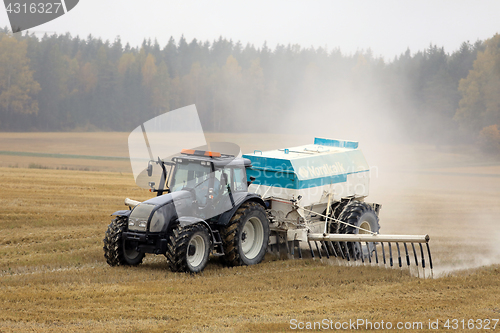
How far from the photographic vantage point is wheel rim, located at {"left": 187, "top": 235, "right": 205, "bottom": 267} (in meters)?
10.1

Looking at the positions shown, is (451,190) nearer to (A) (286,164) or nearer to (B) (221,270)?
(A) (286,164)

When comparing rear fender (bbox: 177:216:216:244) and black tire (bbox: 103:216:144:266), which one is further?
black tire (bbox: 103:216:144:266)

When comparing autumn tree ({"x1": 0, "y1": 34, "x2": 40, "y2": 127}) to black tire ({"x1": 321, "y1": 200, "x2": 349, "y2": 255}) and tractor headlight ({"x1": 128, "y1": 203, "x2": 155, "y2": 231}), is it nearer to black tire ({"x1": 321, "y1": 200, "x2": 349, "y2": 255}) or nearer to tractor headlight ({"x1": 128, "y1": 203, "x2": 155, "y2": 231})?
black tire ({"x1": 321, "y1": 200, "x2": 349, "y2": 255})

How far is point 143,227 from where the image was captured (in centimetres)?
987


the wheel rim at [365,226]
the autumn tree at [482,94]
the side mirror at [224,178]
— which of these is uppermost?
the autumn tree at [482,94]

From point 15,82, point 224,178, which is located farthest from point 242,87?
point 224,178

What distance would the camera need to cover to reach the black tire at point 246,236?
34.7ft

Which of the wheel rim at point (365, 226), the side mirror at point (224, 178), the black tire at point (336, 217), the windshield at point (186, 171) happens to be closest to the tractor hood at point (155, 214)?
the windshield at point (186, 171)

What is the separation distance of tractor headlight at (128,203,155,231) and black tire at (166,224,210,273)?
54 cm

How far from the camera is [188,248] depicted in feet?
32.7

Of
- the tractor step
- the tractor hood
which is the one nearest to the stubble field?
the tractor step

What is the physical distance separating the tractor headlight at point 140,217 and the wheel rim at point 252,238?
2.19m

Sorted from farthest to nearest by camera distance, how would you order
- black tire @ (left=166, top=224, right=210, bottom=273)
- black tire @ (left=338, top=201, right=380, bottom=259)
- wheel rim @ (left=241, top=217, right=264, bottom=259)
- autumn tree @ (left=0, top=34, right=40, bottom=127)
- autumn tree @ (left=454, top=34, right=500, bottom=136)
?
autumn tree @ (left=0, top=34, right=40, bottom=127) < autumn tree @ (left=454, top=34, right=500, bottom=136) < black tire @ (left=338, top=201, right=380, bottom=259) < wheel rim @ (left=241, top=217, right=264, bottom=259) < black tire @ (left=166, top=224, right=210, bottom=273)

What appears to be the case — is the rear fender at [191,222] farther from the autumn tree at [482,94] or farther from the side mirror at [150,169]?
the autumn tree at [482,94]
